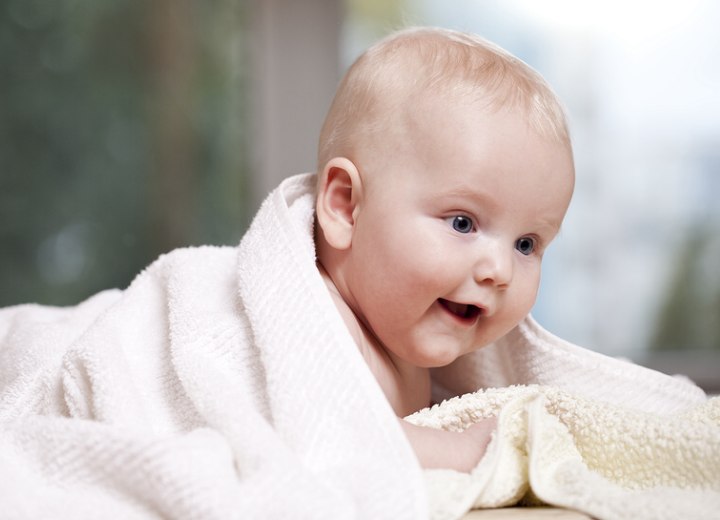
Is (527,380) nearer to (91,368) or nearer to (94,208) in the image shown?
(91,368)

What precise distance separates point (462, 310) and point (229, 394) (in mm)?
274

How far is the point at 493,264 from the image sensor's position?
817 mm

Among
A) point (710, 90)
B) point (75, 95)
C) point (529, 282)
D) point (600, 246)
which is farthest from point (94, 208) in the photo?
point (710, 90)

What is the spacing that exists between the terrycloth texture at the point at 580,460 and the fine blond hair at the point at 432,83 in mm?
277

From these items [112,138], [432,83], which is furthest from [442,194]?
[112,138]

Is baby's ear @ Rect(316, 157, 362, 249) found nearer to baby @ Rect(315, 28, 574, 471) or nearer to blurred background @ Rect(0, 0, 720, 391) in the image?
baby @ Rect(315, 28, 574, 471)

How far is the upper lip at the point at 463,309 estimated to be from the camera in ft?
2.81

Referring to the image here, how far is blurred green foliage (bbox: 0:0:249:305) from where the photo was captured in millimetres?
2043

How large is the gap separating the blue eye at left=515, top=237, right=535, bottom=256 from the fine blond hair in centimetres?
11

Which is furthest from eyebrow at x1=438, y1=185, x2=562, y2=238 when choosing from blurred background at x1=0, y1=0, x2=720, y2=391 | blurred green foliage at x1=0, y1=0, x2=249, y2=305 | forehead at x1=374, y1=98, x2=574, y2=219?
blurred green foliage at x1=0, y1=0, x2=249, y2=305

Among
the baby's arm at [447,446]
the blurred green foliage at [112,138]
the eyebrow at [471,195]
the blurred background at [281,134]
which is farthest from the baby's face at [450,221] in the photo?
the blurred green foliage at [112,138]

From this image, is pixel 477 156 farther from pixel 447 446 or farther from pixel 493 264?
pixel 447 446

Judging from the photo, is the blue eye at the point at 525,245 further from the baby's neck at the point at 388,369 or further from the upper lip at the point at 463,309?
the baby's neck at the point at 388,369

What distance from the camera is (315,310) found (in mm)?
750
